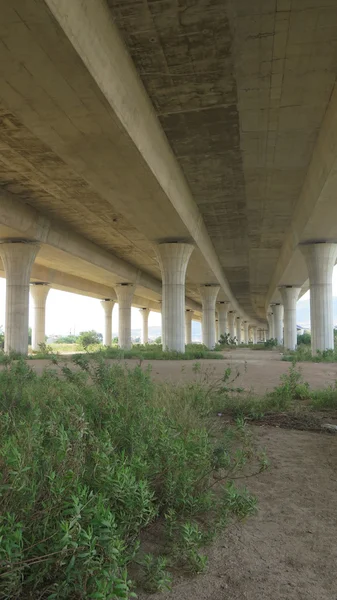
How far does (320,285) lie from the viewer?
24.6 meters

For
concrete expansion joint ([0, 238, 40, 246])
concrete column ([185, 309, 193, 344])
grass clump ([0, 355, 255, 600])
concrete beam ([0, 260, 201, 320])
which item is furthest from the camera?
concrete column ([185, 309, 193, 344])

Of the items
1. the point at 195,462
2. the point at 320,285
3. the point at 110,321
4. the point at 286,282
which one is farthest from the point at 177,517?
the point at 110,321

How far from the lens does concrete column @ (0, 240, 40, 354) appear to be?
24703mm

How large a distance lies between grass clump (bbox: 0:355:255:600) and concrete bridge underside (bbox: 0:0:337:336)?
633 cm

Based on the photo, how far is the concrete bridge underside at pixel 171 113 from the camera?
8.23 m

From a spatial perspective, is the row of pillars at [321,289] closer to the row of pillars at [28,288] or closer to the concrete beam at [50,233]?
the row of pillars at [28,288]

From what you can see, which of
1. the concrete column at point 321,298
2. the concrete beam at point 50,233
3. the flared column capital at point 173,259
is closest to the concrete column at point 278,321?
the concrete beam at point 50,233

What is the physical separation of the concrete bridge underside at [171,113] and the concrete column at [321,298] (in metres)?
1.47

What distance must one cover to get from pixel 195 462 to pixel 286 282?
3643 cm

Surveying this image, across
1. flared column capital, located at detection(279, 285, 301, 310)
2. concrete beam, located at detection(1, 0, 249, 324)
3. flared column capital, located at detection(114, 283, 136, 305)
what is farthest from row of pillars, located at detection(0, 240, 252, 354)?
flared column capital, located at detection(114, 283, 136, 305)

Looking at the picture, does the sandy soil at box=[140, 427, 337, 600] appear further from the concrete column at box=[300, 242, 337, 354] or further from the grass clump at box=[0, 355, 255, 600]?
the concrete column at box=[300, 242, 337, 354]

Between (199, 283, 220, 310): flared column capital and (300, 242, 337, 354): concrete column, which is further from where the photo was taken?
(199, 283, 220, 310): flared column capital

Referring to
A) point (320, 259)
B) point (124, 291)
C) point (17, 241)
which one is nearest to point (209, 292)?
point (124, 291)

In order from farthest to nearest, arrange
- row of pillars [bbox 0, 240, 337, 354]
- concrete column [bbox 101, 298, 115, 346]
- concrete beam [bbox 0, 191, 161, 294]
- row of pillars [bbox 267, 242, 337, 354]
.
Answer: concrete column [bbox 101, 298, 115, 346] → row of pillars [bbox 0, 240, 337, 354] → row of pillars [bbox 267, 242, 337, 354] → concrete beam [bbox 0, 191, 161, 294]
